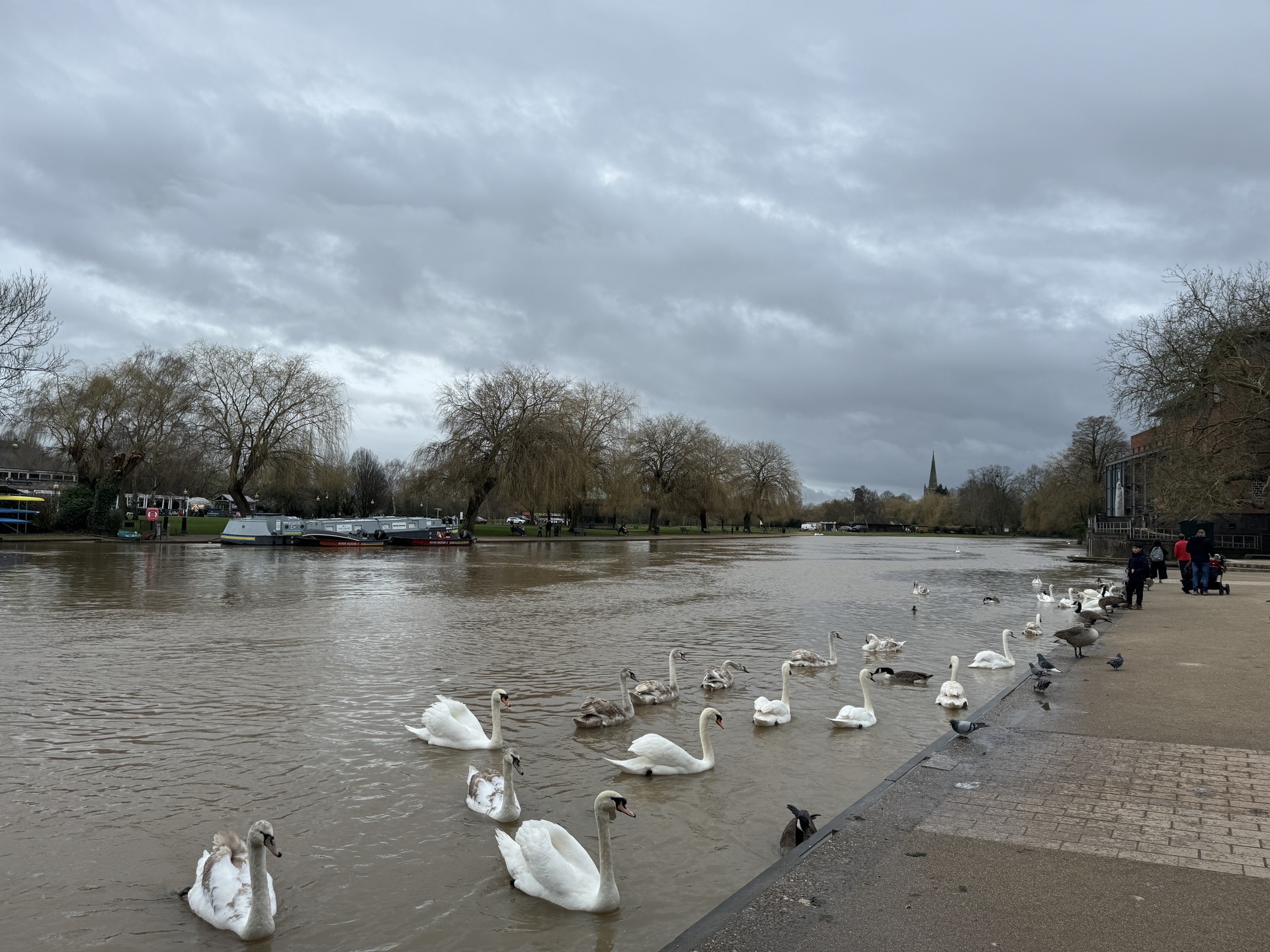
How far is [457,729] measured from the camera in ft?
26.1

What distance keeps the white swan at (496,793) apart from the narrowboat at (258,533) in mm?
44815

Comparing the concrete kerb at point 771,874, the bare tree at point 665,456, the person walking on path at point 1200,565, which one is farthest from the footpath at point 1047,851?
the bare tree at point 665,456

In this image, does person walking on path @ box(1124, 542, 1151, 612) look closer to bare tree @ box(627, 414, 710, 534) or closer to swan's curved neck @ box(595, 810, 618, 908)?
swan's curved neck @ box(595, 810, 618, 908)

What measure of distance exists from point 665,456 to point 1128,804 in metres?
73.0

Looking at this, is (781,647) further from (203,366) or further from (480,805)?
(203,366)

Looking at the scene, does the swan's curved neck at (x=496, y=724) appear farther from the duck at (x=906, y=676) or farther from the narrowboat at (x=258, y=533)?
the narrowboat at (x=258, y=533)

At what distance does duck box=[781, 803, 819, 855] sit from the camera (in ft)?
17.6

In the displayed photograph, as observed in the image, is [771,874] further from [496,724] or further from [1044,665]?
[1044,665]

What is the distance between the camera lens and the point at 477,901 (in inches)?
193

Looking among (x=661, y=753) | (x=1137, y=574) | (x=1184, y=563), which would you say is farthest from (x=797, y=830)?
(x=1184, y=563)

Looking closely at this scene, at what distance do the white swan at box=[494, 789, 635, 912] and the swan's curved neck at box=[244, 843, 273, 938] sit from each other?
4.52ft

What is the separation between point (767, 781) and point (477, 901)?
3053 mm

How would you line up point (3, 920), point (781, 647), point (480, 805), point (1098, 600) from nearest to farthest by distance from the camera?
point (3, 920) < point (480, 805) < point (781, 647) < point (1098, 600)

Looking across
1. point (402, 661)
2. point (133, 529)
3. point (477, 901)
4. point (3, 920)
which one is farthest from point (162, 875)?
point (133, 529)
